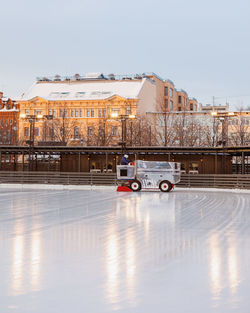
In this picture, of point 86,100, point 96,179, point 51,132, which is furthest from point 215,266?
point 86,100

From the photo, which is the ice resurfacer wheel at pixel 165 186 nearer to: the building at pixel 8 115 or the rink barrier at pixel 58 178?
the rink barrier at pixel 58 178

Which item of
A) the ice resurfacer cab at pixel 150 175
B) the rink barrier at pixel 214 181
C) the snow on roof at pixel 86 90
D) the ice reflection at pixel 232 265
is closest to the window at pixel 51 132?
the snow on roof at pixel 86 90

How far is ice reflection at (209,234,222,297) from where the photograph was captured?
5.56m

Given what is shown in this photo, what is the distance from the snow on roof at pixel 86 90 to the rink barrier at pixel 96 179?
3725 cm

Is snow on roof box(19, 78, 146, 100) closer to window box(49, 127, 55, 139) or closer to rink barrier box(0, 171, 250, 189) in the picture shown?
window box(49, 127, 55, 139)

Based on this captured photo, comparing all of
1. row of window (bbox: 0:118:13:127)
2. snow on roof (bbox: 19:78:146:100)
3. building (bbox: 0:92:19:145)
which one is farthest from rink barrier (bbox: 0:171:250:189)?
row of window (bbox: 0:118:13:127)

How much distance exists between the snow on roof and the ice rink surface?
60.1 m

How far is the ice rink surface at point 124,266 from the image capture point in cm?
495

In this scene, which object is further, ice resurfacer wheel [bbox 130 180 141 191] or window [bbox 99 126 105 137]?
window [bbox 99 126 105 137]

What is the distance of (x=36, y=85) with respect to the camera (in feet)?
263

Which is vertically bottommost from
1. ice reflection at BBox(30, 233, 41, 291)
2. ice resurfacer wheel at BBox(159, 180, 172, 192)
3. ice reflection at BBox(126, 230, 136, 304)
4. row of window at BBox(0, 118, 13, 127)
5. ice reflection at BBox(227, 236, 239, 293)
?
ice reflection at BBox(227, 236, 239, 293)

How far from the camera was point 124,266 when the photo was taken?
6801 millimetres

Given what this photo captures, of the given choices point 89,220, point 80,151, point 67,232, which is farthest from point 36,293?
point 80,151

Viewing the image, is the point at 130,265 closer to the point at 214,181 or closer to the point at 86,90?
the point at 214,181
